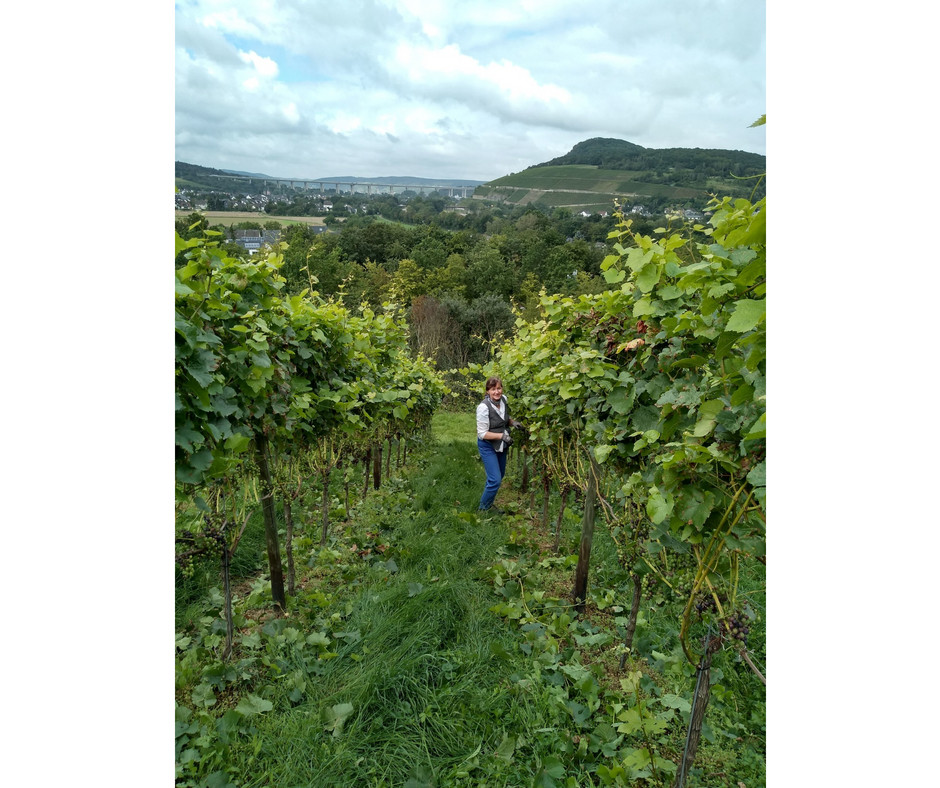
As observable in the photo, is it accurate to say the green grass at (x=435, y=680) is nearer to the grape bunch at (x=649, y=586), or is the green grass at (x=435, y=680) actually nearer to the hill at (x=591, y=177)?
the grape bunch at (x=649, y=586)

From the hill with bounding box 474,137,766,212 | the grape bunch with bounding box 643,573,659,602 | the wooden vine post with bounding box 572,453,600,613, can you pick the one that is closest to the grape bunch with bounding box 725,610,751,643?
the grape bunch with bounding box 643,573,659,602

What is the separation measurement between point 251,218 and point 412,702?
98.0 feet

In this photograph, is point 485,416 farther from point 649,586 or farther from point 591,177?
point 591,177

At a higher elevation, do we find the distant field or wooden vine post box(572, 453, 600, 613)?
the distant field

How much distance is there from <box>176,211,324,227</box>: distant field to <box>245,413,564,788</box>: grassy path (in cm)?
1251

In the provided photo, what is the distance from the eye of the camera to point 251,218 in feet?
94.2

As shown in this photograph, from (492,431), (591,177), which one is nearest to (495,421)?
(492,431)

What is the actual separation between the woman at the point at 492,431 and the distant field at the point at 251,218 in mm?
10254

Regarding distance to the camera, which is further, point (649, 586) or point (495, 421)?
point (495, 421)

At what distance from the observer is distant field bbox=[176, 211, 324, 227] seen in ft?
75.7

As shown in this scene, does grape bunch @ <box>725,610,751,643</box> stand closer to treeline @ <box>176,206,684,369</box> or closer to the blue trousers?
the blue trousers

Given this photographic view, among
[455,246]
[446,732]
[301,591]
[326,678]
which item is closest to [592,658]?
[446,732]

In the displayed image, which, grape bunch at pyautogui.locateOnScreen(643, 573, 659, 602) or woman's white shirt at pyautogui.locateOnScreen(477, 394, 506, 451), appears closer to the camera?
grape bunch at pyautogui.locateOnScreen(643, 573, 659, 602)
